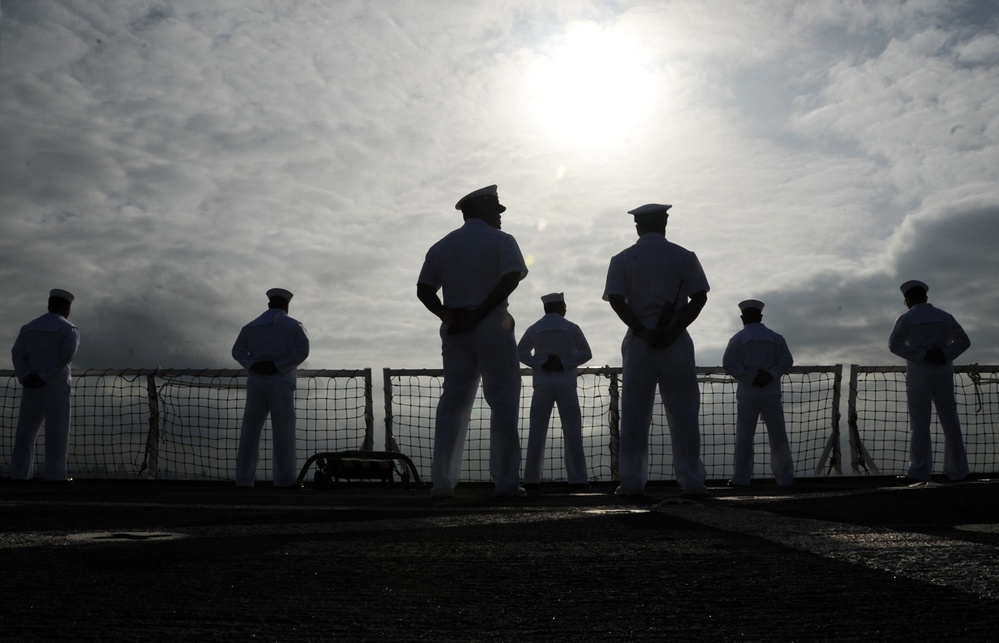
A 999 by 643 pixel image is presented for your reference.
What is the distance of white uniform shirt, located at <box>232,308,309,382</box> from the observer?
1130cm

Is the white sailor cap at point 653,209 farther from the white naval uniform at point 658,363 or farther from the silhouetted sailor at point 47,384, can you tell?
the silhouetted sailor at point 47,384

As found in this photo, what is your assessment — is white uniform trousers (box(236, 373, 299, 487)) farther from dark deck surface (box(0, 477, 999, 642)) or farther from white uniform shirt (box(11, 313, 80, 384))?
dark deck surface (box(0, 477, 999, 642))

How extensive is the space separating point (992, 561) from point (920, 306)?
9095 mm

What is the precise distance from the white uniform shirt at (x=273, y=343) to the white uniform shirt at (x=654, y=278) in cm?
470

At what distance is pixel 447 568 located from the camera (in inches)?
114

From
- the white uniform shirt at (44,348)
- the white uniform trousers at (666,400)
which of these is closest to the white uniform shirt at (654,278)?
the white uniform trousers at (666,400)

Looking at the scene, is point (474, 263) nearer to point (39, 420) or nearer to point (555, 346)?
point (555, 346)

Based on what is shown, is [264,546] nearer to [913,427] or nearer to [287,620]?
[287,620]

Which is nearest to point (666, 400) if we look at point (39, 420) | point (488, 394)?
point (488, 394)

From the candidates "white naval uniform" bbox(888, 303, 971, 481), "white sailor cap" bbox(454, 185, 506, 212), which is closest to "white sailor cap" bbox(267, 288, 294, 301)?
"white sailor cap" bbox(454, 185, 506, 212)

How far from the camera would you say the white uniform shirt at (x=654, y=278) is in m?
7.73

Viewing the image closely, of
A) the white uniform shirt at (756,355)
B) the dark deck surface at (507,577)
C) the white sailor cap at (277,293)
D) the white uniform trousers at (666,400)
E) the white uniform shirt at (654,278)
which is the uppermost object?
the white sailor cap at (277,293)

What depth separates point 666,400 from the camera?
777cm

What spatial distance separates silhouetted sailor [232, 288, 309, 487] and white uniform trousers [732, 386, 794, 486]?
16.3 ft
